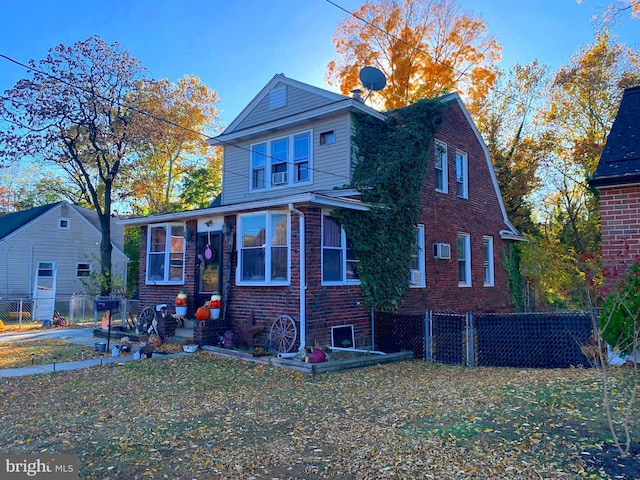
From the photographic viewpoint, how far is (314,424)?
17.5ft

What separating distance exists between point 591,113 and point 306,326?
2081 cm

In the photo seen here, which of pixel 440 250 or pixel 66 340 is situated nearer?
pixel 66 340

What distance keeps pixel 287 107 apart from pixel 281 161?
1710mm

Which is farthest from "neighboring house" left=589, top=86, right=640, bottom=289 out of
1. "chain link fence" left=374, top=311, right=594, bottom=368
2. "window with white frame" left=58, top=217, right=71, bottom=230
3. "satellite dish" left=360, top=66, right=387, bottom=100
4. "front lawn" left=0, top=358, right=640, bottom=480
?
"window with white frame" left=58, top=217, right=71, bottom=230

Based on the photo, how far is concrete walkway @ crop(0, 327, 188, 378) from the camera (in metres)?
8.70

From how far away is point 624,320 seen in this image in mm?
6980

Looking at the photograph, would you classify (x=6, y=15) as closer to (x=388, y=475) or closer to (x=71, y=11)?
(x=71, y=11)

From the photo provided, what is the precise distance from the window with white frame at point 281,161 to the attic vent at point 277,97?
1200mm

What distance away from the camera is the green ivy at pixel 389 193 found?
36.7 ft

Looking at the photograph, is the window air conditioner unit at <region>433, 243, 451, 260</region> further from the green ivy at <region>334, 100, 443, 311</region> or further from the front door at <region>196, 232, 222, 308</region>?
the front door at <region>196, 232, 222, 308</region>

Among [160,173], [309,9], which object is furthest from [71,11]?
[160,173]

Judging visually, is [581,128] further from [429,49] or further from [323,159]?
[323,159]

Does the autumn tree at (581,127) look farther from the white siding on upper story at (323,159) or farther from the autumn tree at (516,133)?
the white siding on upper story at (323,159)

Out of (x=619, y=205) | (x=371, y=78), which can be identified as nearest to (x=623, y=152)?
(x=619, y=205)
